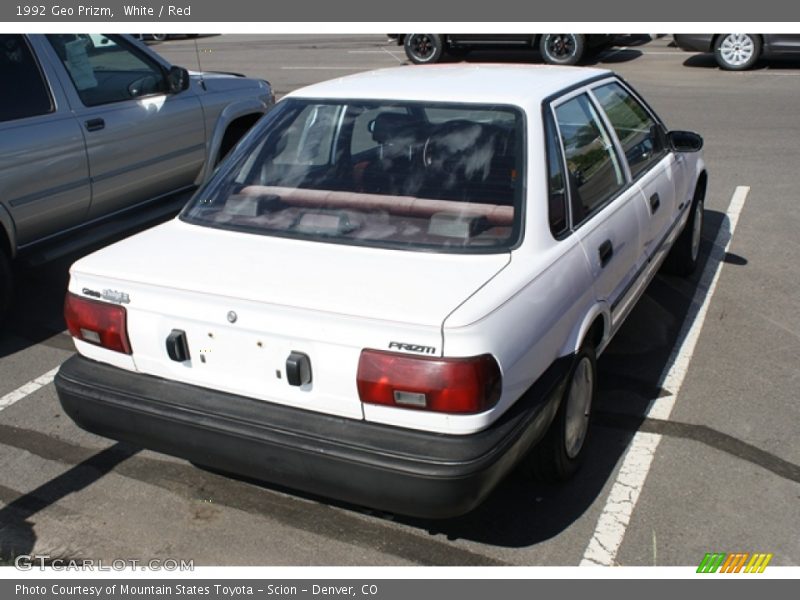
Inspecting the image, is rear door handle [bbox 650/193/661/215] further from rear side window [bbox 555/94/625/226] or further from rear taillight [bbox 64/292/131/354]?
rear taillight [bbox 64/292/131/354]

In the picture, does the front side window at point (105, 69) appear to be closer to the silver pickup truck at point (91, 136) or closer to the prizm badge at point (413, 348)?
the silver pickup truck at point (91, 136)

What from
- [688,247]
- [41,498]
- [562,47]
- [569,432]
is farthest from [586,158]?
[562,47]

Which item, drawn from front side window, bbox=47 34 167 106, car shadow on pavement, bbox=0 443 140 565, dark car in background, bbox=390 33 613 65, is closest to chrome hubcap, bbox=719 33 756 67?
Result: dark car in background, bbox=390 33 613 65

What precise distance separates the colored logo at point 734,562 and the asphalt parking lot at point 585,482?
1.2 inches

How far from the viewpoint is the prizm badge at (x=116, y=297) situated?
326 cm

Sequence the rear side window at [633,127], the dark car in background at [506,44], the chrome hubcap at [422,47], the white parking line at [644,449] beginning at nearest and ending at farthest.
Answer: the white parking line at [644,449], the rear side window at [633,127], the dark car in background at [506,44], the chrome hubcap at [422,47]

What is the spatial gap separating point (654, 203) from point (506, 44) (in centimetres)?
1217

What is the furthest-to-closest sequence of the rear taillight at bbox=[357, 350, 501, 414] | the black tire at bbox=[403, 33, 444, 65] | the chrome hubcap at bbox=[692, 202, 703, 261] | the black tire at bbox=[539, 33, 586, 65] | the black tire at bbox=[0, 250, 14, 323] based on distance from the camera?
the black tire at bbox=[403, 33, 444, 65] < the black tire at bbox=[539, 33, 586, 65] < the chrome hubcap at bbox=[692, 202, 703, 261] < the black tire at bbox=[0, 250, 14, 323] < the rear taillight at bbox=[357, 350, 501, 414]

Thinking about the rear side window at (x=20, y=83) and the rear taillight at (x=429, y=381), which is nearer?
the rear taillight at (x=429, y=381)

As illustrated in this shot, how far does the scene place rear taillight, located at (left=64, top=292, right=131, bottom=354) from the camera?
10.8ft

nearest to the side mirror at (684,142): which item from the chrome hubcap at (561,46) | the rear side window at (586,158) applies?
the rear side window at (586,158)

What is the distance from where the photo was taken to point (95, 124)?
5.80 m

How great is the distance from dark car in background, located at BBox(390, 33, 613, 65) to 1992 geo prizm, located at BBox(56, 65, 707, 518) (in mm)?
11688

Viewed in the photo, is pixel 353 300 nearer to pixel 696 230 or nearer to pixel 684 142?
pixel 684 142
